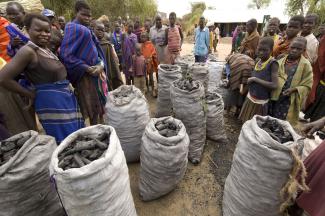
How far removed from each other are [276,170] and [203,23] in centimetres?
530

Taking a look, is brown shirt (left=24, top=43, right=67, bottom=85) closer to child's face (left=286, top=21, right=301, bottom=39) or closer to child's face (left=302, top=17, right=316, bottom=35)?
child's face (left=286, top=21, right=301, bottom=39)

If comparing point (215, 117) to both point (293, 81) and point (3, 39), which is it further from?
point (3, 39)

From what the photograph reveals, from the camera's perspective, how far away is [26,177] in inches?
57.0

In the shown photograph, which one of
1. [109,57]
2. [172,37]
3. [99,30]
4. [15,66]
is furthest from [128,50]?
[15,66]

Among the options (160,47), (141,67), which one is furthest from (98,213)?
(160,47)

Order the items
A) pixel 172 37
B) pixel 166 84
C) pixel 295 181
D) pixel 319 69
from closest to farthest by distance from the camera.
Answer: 1. pixel 295 181
2. pixel 319 69
3. pixel 166 84
4. pixel 172 37

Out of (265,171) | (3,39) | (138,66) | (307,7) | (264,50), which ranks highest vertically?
(307,7)

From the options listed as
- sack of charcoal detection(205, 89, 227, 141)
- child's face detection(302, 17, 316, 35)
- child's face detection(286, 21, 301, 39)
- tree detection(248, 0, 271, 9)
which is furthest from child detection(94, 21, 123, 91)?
tree detection(248, 0, 271, 9)

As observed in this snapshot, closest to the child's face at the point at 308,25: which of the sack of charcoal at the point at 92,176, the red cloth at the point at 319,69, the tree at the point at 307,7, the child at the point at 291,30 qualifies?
the child at the point at 291,30

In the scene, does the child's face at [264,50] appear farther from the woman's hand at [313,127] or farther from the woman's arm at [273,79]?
the woman's hand at [313,127]

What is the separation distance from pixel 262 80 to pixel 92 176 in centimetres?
230

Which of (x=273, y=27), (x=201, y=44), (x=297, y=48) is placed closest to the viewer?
(x=297, y=48)

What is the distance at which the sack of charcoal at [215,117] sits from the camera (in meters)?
3.07

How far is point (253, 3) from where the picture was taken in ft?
127
